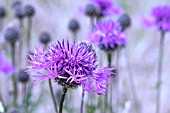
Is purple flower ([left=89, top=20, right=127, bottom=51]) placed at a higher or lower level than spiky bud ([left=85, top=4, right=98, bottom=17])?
lower

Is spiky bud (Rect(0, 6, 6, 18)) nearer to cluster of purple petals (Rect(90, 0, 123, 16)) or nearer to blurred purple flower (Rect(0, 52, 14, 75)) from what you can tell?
blurred purple flower (Rect(0, 52, 14, 75))

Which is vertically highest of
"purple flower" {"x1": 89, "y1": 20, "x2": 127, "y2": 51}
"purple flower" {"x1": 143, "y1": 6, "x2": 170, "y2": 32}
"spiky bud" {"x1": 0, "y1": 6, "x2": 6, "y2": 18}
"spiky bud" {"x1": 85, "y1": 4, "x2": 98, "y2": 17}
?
"spiky bud" {"x1": 0, "y1": 6, "x2": 6, "y2": 18}

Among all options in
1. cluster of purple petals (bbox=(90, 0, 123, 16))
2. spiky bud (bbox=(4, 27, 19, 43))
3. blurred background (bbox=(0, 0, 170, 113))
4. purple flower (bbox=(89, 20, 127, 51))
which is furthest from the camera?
blurred background (bbox=(0, 0, 170, 113))

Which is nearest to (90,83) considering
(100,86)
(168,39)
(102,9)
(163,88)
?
(100,86)

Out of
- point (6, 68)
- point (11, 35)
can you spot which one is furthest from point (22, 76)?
point (11, 35)

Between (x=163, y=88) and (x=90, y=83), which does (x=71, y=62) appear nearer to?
(x=90, y=83)

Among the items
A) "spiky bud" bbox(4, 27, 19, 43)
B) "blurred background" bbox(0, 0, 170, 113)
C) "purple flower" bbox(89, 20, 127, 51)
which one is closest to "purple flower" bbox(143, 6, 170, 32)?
"purple flower" bbox(89, 20, 127, 51)
